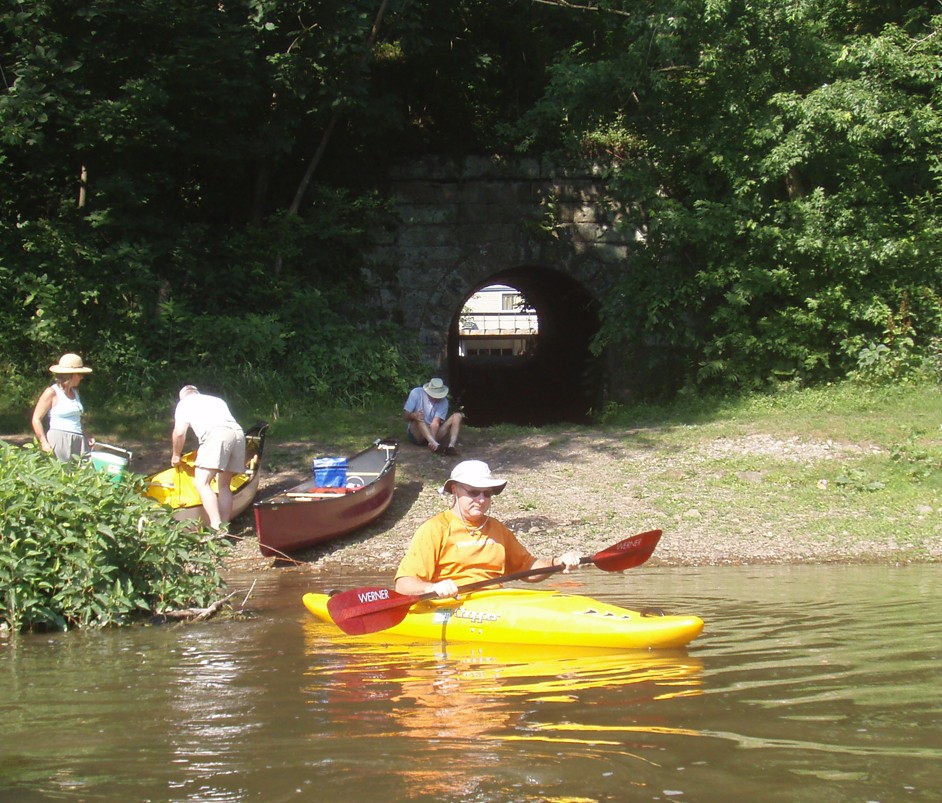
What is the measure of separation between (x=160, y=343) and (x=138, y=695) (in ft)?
37.5

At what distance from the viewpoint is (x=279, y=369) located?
1669cm

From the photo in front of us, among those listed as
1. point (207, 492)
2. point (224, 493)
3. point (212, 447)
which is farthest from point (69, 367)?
point (224, 493)

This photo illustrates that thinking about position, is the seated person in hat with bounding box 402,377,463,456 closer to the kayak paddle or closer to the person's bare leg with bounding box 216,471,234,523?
the person's bare leg with bounding box 216,471,234,523

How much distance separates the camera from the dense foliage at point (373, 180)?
15516 mm

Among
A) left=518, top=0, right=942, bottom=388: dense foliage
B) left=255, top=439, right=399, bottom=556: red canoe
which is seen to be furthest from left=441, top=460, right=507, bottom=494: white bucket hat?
left=518, top=0, right=942, bottom=388: dense foliage

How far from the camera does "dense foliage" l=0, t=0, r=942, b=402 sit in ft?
50.9

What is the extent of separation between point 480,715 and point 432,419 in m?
8.75

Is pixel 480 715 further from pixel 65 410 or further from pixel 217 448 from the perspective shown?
pixel 65 410

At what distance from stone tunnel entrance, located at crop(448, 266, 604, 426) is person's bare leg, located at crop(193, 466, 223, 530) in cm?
843

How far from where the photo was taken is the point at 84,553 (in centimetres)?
766

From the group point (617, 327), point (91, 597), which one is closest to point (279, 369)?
point (617, 327)

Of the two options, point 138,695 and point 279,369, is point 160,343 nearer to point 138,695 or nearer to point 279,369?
point 279,369

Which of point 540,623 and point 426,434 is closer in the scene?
point 540,623

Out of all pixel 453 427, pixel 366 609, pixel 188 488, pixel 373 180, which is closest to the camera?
pixel 366 609
